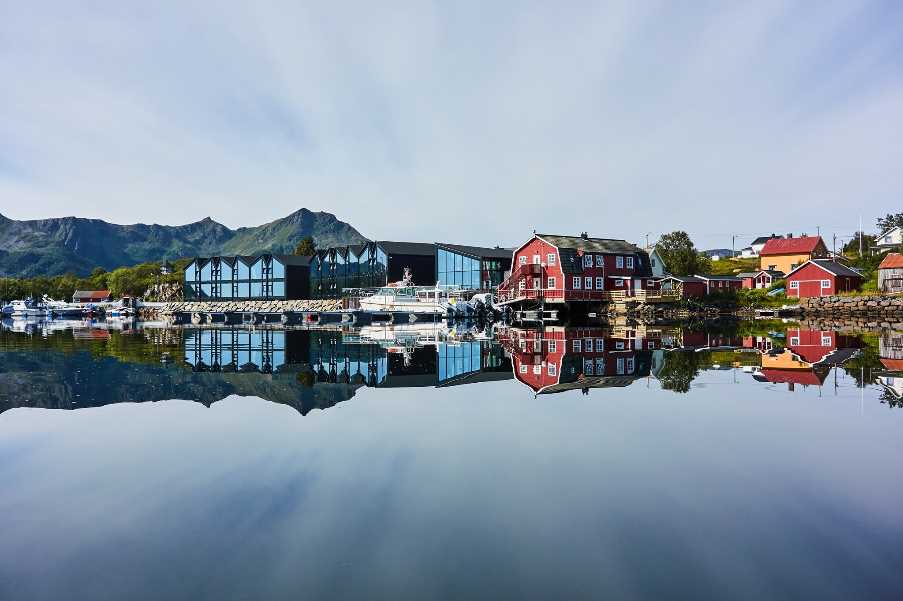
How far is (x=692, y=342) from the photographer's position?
26719 mm

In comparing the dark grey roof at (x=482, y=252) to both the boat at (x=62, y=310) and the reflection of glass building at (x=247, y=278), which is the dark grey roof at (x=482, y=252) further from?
the boat at (x=62, y=310)

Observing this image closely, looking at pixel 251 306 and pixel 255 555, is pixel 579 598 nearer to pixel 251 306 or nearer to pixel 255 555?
pixel 255 555

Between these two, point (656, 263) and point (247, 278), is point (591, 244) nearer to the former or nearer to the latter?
point (656, 263)

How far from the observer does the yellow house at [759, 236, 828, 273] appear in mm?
77800

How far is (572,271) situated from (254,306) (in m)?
47.1

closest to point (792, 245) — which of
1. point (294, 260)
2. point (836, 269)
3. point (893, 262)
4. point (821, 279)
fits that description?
point (836, 269)

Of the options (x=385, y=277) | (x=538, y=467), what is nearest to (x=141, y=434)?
(x=538, y=467)

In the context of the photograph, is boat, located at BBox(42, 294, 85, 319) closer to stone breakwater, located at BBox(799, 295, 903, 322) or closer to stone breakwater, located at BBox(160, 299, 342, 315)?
stone breakwater, located at BBox(160, 299, 342, 315)

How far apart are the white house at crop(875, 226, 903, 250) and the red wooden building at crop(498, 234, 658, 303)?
1922 inches

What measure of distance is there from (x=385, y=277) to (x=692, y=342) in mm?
50180

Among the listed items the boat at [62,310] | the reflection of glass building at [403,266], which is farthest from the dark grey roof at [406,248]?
the boat at [62,310]

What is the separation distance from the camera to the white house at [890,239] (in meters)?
83.6

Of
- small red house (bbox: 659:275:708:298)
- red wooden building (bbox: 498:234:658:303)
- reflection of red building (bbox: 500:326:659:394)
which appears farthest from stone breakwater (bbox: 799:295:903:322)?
reflection of red building (bbox: 500:326:659:394)

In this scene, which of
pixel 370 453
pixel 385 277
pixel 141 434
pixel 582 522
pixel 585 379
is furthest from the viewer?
pixel 385 277
